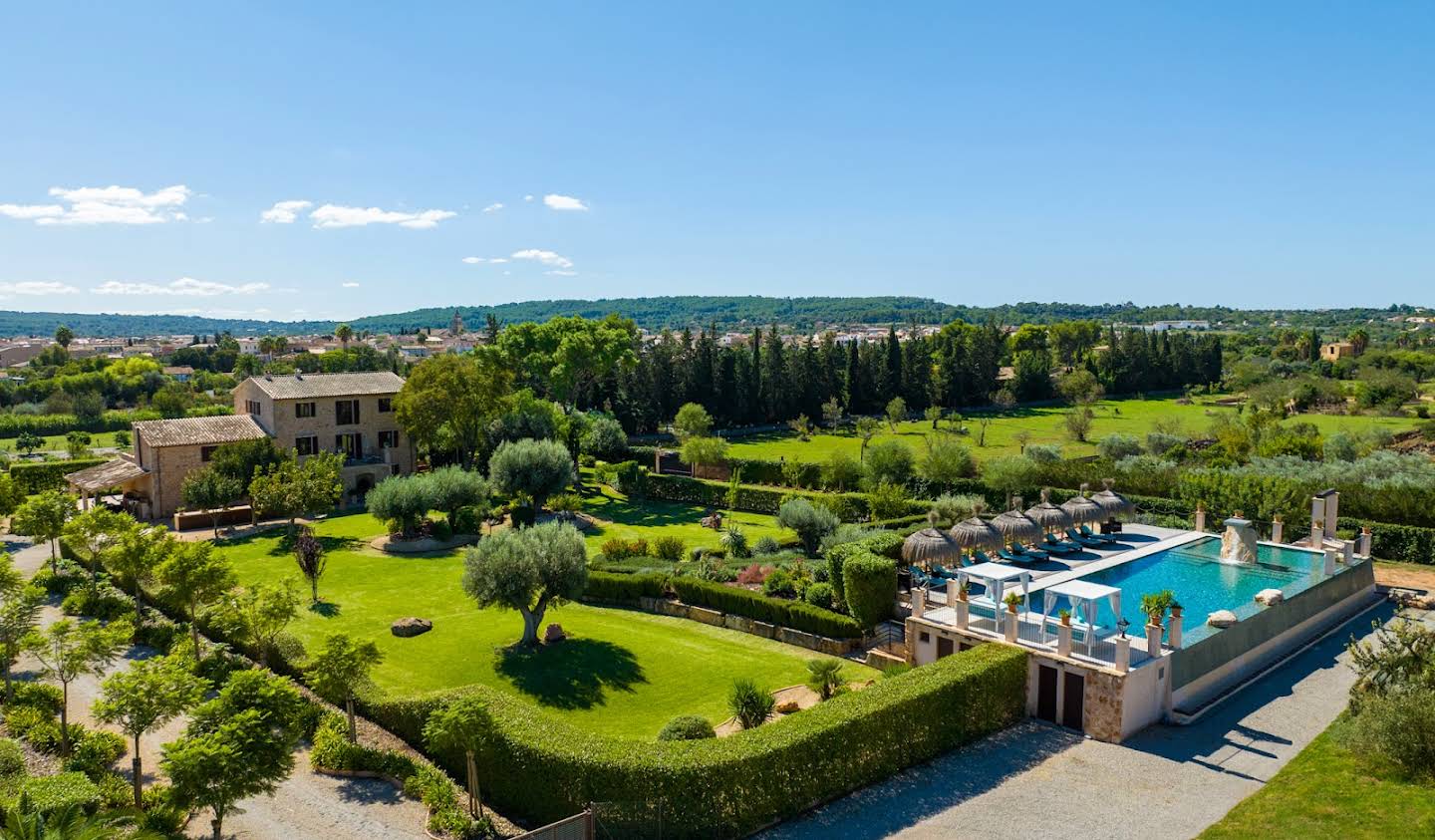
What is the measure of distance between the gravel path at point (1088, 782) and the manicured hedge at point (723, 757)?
532mm

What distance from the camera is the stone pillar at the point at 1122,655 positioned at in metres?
19.5

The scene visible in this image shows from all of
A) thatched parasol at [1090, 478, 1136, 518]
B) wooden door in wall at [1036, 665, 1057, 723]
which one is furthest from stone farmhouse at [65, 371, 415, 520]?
wooden door in wall at [1036, 665, 1057, 723]

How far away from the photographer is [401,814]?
55.0 ft

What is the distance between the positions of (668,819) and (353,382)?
42.9 m

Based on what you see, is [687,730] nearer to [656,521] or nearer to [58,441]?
[656,521]

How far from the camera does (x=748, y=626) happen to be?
27938mm

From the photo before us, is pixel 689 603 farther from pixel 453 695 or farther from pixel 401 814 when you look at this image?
pixel 401 814

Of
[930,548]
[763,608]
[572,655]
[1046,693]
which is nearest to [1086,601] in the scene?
[1046,693]

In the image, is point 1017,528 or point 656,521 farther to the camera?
point 656,521

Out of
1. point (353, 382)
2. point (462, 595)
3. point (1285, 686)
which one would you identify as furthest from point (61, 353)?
point (1285, 686)

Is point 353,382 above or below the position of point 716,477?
above

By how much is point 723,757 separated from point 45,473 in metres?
54.2

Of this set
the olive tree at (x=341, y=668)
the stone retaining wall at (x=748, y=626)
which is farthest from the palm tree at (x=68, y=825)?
the stone retaining wall at (x=748, y=626)

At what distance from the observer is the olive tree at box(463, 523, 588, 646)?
24.7 meters
